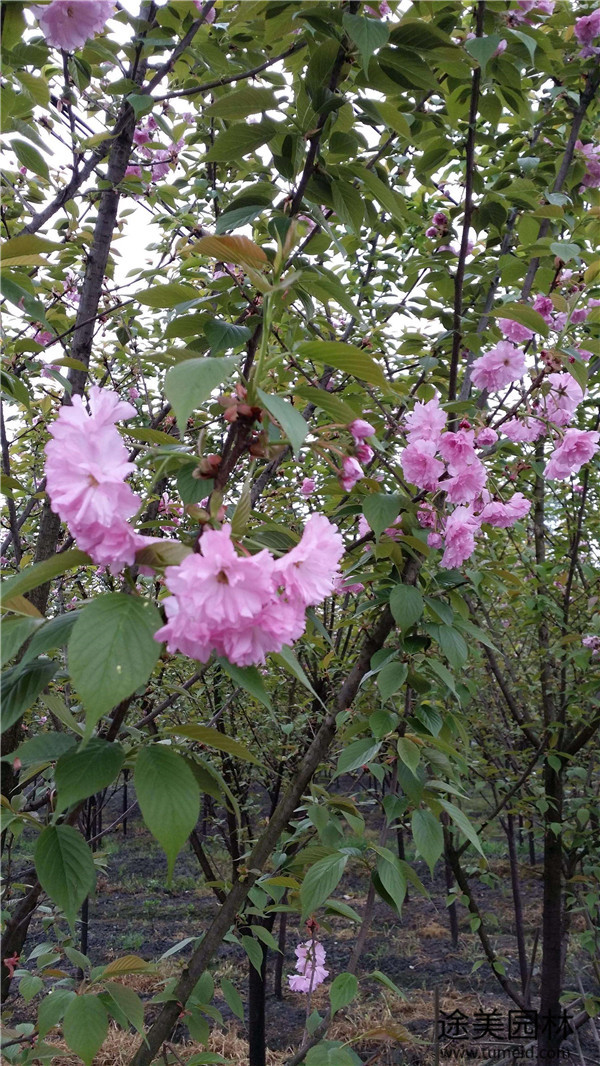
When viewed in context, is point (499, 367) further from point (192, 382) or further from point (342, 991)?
point (342, 991)

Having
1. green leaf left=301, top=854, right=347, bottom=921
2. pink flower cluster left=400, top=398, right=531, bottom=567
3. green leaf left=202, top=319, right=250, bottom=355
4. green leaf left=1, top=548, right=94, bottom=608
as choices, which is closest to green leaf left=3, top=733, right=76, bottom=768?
green leaf left=1, top=548, right=94, bottom=608

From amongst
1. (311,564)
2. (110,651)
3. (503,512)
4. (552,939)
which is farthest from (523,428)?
(552,939)

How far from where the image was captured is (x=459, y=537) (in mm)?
1591

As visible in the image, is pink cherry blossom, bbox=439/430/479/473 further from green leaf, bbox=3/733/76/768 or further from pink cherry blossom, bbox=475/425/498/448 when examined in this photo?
green leaf, bbox=3/733/76/768

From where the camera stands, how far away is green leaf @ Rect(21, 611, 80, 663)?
0.81 meters

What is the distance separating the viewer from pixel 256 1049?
10.9ft

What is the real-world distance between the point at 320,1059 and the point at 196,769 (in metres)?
0.90

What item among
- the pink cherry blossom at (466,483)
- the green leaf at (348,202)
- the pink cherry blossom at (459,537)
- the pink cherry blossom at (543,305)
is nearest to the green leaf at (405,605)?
the pink cherry blossom at (459,537)

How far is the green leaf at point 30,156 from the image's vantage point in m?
1.60

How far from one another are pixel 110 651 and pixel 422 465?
3.41ft

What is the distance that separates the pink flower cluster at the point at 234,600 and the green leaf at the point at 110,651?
34mm

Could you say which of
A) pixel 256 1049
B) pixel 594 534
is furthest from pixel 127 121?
pixel 256 1049

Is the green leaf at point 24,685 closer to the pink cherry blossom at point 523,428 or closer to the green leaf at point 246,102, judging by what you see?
the green leaf at point 246,102

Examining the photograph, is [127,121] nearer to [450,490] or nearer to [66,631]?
[450,490]
